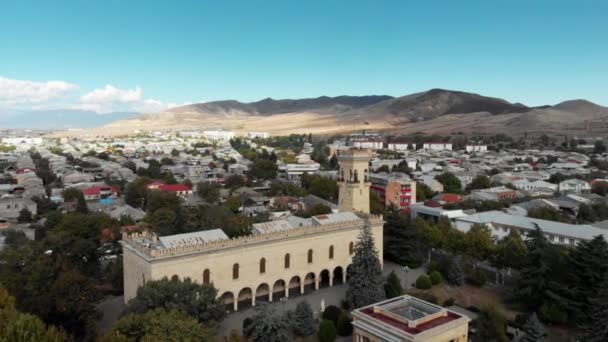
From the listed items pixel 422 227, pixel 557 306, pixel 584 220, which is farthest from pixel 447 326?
pixel 584 220

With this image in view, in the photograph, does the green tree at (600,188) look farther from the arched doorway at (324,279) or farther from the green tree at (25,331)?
the green tree at (25,331)

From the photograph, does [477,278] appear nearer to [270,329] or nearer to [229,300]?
[229,300]

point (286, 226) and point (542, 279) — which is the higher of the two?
point (286, 226)

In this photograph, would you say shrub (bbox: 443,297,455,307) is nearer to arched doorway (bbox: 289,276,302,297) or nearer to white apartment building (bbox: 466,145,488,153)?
arched doorway (bbox: 289,276,302,297)

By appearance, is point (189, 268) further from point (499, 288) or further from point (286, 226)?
point (499, 288)

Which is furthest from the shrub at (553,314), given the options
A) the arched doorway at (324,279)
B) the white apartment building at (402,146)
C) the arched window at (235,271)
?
the white apartment building at (402,146)

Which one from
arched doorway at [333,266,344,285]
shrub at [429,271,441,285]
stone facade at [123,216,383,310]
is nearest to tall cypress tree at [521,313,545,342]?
shrub at [429,271,441,285]
